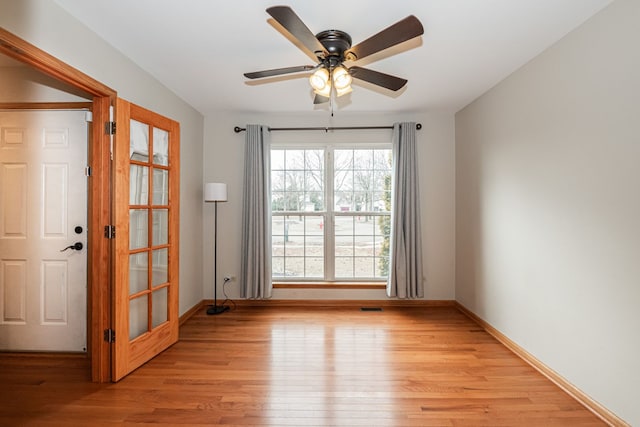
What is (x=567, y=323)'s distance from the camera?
2.22m

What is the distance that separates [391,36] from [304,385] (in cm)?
248

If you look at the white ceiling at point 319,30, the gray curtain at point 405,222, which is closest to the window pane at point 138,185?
the white ceiling at point 319,30

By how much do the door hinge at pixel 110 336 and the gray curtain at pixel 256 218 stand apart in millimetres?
1757

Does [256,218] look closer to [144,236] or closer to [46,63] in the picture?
[144,236]

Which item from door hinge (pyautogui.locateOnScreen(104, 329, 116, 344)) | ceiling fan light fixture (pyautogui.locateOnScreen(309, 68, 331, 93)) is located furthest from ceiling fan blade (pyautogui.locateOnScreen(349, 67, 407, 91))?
door hinge (pyautogui.locateOnScreen(104, 329, 116, 344))

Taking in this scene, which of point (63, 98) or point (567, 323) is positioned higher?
point (63, 98)

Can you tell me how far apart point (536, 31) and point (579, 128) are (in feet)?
2.53

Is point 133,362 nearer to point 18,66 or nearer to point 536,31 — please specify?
point 18,66

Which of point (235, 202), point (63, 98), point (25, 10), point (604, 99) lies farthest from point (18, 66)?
point (604, 99)

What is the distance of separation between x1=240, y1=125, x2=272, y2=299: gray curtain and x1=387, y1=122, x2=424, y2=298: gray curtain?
1686 mm

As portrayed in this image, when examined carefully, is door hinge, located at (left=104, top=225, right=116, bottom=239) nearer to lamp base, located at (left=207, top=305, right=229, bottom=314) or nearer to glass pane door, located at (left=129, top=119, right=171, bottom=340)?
glass pane door, located at (left=129, top=119, right=171, bottom=340)

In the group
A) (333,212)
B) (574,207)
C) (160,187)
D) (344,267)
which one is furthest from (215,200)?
(574,207)

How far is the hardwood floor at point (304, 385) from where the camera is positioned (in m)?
1.95

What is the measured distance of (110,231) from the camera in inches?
91.1
